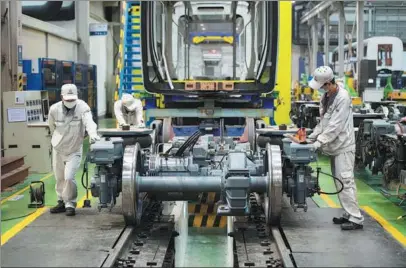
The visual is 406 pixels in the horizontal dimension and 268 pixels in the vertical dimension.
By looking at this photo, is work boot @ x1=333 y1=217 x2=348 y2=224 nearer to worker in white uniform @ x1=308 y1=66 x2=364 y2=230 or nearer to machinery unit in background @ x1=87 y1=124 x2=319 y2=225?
worker in white uniform @ x1=308 y1=66 x2=364 y2=230

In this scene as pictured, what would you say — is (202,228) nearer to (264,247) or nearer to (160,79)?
(264,247)

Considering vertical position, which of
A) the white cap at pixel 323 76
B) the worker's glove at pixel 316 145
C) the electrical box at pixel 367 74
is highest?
the electrical box at pixel 367 74

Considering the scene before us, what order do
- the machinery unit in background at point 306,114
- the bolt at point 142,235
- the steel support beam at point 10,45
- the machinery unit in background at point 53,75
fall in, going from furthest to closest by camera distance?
the machinery unit in background at point 306,114, the machinery unit in background at point 53,75, the steel support beam at point 10,45, the bolt at point 142,235

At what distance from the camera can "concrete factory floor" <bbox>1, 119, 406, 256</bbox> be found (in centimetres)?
665

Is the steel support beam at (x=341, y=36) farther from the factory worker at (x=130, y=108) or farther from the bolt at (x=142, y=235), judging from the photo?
the bolt at (x=142, y=235)

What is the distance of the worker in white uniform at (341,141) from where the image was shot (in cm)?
606

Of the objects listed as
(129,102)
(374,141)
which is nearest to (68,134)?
(129,102)

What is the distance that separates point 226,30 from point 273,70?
1.40 m

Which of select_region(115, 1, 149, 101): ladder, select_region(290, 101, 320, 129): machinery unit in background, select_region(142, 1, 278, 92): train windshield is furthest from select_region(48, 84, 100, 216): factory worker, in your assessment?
select_region(290, 101, 320, 129): machinery unit in background

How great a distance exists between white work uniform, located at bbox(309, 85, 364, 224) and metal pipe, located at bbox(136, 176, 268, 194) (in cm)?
84

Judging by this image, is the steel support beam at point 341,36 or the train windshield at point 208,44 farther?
the steel support beam at point 341,36

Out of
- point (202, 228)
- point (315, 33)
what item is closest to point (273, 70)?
point (202, 228)

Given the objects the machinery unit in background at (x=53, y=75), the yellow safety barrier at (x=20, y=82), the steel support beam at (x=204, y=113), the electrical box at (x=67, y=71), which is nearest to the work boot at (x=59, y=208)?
the steel support beam at (x=204, y=113)

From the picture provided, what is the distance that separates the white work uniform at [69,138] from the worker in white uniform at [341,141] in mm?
2762
